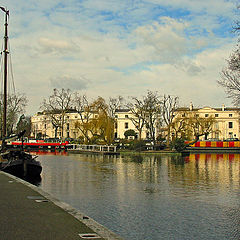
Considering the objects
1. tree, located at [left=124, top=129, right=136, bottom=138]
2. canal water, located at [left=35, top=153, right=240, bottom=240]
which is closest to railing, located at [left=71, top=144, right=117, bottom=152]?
tree, located at [left=124, top=129, right=136, bottom=138]

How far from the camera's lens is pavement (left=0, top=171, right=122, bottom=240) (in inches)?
291

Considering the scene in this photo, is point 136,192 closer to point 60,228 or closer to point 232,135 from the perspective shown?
point 60,228

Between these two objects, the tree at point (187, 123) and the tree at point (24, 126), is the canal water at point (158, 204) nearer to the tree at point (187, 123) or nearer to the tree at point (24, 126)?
the tree at point (187, 123)

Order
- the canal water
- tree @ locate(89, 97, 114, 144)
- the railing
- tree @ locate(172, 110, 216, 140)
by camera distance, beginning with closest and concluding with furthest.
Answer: the canal water
the railing
tree @ locate(172, 110, 216, 140)
tree @ locate(89, 97, 114, 144)

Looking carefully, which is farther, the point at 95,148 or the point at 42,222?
the point at 95,148

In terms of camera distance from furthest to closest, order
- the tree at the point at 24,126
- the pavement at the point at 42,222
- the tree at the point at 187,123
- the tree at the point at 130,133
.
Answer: the tree at the point at 24,126 → the tree at the point at 130,133 → the tree at the point at 187,123 → the pavement at the point at 42,222

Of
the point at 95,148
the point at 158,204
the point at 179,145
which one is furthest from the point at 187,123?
the point at 158,204

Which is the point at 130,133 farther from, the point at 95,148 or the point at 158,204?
the point at 158,204

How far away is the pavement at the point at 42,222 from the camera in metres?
7.39

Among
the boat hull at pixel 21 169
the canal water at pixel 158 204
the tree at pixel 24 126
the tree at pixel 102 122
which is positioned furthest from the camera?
the tree at pixel 24 126

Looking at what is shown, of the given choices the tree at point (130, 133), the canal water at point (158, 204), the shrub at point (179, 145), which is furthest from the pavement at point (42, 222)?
the tree at point (130, 133)

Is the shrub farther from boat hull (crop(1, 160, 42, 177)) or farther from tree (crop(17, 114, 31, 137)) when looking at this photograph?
tree (crop(17, 114, 31, 137))

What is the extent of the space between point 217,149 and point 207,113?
29.3 metres

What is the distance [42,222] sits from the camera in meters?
8.54
